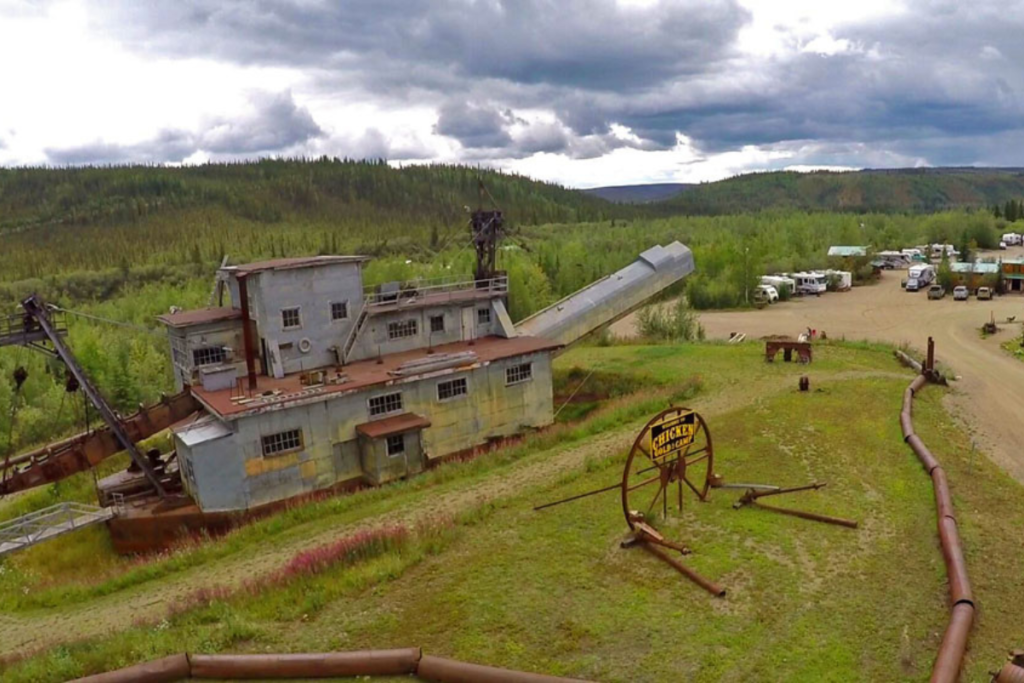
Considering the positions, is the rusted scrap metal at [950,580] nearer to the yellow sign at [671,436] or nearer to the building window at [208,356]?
the yellow sign at [671,436]

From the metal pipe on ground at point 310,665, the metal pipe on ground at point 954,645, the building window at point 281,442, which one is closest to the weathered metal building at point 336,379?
the building window at point 281,442

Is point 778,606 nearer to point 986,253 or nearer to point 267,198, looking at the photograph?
point 986,253

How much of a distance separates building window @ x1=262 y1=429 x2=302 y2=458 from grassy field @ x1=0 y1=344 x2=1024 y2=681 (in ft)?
7.61

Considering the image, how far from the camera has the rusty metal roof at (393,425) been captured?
69.6 ft

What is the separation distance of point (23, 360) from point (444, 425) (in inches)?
1761

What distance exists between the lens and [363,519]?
57.5 ft

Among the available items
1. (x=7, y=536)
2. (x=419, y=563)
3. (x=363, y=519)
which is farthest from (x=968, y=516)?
(x=7, y=536)

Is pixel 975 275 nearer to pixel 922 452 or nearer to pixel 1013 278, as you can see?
pixel 1013 278

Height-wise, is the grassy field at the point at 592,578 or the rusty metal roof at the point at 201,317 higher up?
the rusty metal roof at the point at 201,317

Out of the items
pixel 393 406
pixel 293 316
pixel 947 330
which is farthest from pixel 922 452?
pixel 947 330

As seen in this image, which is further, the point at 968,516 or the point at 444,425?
the point at 444,425

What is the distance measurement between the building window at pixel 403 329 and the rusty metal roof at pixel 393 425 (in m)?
4.44

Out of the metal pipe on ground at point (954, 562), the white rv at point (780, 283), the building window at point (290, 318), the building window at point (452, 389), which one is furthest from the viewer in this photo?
the white rv at point (780, 283)

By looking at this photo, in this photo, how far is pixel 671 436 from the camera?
45.1ft
